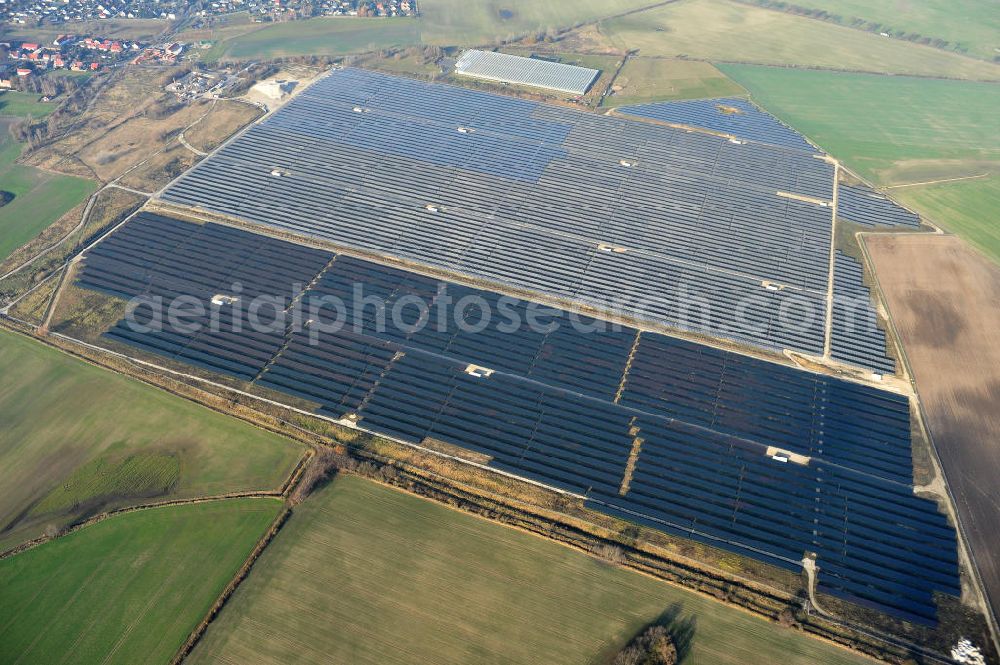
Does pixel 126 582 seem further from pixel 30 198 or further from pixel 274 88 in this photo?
pixel 274 88

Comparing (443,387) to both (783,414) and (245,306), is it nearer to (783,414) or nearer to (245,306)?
(245,306)

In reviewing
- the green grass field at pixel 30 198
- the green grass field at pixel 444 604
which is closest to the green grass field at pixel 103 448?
the green grass field at pixel 444 604

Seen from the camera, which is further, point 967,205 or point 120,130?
point 120,130

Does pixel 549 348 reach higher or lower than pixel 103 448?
higher

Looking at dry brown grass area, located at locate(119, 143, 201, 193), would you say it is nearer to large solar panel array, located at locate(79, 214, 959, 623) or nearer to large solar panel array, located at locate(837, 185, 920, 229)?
large solar panel array, located at locate(79, 214, 959, 623)

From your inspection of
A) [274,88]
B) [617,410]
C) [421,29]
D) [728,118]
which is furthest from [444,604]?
[421,29]

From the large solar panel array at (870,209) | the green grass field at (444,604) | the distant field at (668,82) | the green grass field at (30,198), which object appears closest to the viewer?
the green grass field at (444,604)

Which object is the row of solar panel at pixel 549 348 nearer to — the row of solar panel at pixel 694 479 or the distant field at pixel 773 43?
the row of solar panel at pixel 694 479
